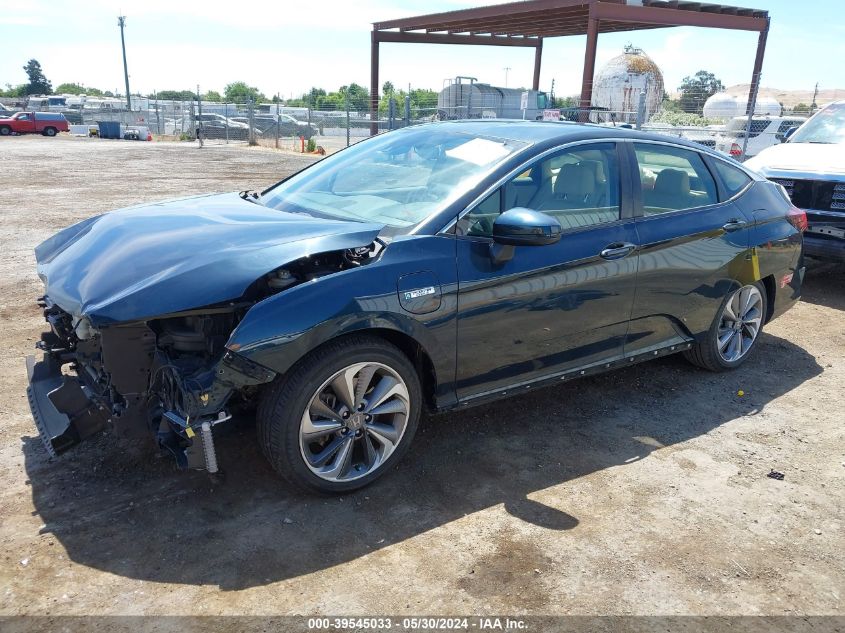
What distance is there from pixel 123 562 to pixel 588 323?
2.65 metres

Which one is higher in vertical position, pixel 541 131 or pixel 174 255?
pixel 541 131

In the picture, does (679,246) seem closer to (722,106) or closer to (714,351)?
(714,351)

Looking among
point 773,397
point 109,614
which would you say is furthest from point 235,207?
point 773,397

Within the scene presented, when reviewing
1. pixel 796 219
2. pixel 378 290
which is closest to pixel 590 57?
pixel 796 219

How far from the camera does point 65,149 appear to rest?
90.7 ft

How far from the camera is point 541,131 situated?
13.6 feet

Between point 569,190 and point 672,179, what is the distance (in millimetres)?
972

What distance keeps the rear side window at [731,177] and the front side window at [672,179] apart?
5.4 inches

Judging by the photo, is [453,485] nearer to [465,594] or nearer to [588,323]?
[465,594]

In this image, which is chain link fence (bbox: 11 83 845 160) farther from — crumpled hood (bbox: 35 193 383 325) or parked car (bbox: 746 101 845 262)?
crumpled hood (bbox: 35 193 383 325)

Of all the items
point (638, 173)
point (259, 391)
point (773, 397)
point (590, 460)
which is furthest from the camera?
point (773, 397)

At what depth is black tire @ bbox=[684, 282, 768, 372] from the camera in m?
4.89

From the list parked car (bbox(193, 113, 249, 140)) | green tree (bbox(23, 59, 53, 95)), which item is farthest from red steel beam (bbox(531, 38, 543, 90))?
green tree (bbox(23, 59, 53, 95))

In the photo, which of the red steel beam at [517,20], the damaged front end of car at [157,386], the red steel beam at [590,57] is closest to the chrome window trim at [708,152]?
the damaged front end of car at [157,386]
